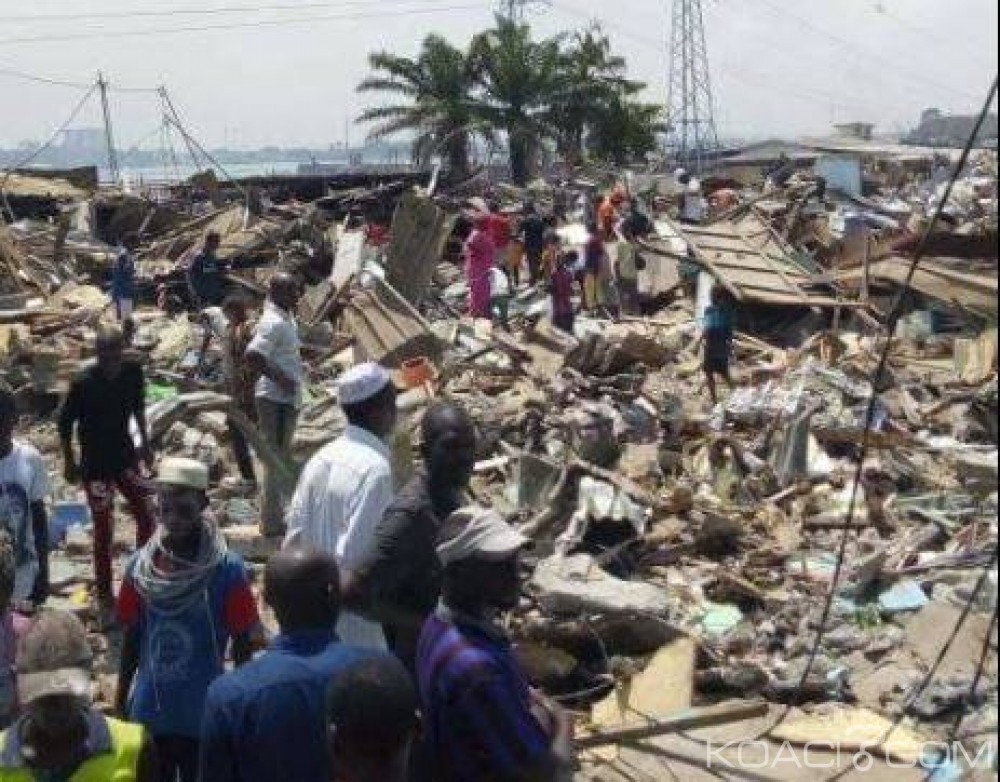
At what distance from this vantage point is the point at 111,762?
2646mm

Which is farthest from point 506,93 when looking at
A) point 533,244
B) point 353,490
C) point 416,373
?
point 353,490

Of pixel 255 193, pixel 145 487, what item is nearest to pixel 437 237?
pixel 255 193

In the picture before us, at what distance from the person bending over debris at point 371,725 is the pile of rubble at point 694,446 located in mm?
888

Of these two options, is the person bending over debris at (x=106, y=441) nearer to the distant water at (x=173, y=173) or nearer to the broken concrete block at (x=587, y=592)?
the broken concrete block at (x=587, y=592)

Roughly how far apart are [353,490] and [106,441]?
2.82 meters

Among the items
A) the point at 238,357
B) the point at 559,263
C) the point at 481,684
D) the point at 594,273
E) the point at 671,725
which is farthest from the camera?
the point at 594,273

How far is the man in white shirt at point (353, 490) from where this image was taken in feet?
12.0

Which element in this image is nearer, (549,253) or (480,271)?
(480,271)

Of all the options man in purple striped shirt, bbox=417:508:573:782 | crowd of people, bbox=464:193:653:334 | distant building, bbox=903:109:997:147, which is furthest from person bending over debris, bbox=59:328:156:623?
crowd of people, bbox=464:193:653:334

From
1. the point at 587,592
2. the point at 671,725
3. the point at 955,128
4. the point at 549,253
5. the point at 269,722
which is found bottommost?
the point at 587,592

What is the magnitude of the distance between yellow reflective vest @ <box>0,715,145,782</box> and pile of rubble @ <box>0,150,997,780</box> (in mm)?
1488

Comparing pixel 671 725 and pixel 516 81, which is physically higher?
pixel 516 81

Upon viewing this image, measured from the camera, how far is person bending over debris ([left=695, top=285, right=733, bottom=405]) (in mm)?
11719

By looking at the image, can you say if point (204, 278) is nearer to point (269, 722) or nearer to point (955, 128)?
point (269, 722)
